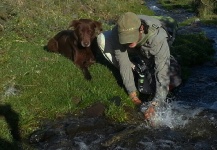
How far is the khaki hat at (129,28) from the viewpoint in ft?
19.6

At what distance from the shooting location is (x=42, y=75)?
7.88 metres

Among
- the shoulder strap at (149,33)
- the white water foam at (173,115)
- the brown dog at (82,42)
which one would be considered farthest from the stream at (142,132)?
the brown dog at (82,42)

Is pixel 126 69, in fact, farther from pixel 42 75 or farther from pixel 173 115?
pixel 42 75

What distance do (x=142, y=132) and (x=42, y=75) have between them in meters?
2.82

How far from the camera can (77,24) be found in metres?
8.89

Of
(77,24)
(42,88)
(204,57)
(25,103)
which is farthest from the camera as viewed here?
(204,57)

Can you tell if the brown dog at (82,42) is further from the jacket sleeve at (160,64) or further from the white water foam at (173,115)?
the white water foam at (173,115)

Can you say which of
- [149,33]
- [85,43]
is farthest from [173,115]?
[85,43]

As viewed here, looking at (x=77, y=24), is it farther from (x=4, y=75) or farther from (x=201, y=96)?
(x=201, y=96)

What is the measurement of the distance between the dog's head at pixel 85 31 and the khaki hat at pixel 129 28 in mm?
2779

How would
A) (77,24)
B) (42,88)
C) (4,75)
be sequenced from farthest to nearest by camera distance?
(77,24)
(4,75)
(42,88)

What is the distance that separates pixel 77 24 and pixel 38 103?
9.01ft

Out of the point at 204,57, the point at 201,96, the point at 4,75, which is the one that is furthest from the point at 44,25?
the point at 201,96

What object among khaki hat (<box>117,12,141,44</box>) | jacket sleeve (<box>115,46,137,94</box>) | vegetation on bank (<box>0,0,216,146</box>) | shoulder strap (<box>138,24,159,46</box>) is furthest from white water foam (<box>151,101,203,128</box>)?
khaki hat (<box>117,12,141,44</box>)
